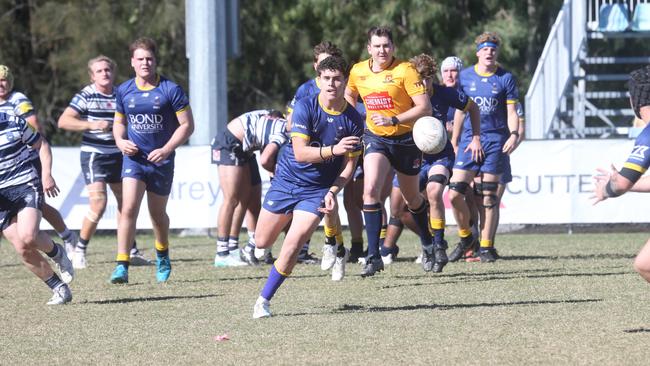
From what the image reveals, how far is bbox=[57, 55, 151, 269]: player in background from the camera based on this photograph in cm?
1270

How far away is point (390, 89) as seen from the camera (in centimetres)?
1045

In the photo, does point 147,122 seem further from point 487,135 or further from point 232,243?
point 487,135

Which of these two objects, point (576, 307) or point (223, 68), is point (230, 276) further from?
point (223, 68)

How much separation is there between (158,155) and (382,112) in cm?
189

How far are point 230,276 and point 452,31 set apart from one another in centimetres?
1350

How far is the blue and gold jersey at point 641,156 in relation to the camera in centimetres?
690

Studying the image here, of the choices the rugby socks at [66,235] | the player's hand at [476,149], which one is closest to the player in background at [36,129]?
the rugby socks at [66,235]

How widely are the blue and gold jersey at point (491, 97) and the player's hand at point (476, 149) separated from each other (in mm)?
459

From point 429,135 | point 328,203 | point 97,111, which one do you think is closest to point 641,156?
point 328,203

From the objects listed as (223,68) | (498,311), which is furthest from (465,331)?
(223,68)

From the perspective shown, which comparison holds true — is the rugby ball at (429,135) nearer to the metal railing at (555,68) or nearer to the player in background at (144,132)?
the player in background at (144,132)

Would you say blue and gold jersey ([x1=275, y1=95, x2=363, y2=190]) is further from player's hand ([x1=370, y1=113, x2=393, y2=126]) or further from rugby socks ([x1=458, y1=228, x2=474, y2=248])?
rugby socks ([x1=458, y1=228, x2=474, y2=248])

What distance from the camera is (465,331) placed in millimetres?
7750

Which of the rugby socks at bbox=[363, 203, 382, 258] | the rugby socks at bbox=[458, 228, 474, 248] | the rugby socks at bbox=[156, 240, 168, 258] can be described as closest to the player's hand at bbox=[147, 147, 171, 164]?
the rugby socks at bbox=[156, 240, 168, 258]
